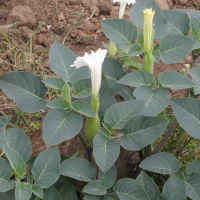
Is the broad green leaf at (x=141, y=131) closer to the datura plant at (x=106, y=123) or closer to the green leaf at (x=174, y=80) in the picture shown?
the datura plant at (x=106, y=123)

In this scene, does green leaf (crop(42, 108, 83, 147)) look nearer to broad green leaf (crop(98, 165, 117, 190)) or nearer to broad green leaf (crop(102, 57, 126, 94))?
broad green leaf (crop(98, 165, 117, 190))

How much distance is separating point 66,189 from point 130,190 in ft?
1.00

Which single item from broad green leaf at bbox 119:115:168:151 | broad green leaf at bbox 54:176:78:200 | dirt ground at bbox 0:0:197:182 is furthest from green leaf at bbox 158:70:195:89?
dirt ground at bbox 0:0:197:182

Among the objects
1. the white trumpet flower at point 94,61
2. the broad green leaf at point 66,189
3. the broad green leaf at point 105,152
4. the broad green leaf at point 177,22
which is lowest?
the broad green leaf at point 66,189

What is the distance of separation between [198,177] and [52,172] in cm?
A: 62

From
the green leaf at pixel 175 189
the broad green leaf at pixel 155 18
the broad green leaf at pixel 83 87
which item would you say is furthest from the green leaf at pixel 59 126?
the broad green leaf at pixel 155 18

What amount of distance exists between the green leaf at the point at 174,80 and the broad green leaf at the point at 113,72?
0.94 ft

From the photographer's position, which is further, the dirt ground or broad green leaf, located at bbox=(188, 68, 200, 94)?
the dirt ground

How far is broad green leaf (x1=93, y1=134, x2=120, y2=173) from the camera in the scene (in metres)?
1.04

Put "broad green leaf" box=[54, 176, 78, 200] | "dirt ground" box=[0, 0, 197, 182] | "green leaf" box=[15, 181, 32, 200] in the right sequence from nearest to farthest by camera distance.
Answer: "green leaf" box=[15, 181, 32, 200] < "broad green leaf" box=[54, 176, 78, 200] < "dirt ground" box=[0, 0, 197, 182]

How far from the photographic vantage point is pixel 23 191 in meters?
1.04

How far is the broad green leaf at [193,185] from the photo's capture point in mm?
1123

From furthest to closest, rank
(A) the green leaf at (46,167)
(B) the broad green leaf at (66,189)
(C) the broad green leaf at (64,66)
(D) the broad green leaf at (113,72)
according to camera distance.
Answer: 1. (D) the broad green leaf at (113,72)
2. (C) the broad green leaf at (64,66)
3. (B) the broad green leaf at (66,189)
4. (A) the green leaf at (46,167)

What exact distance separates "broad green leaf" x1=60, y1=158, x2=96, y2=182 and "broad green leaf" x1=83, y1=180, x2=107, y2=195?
5 cm
